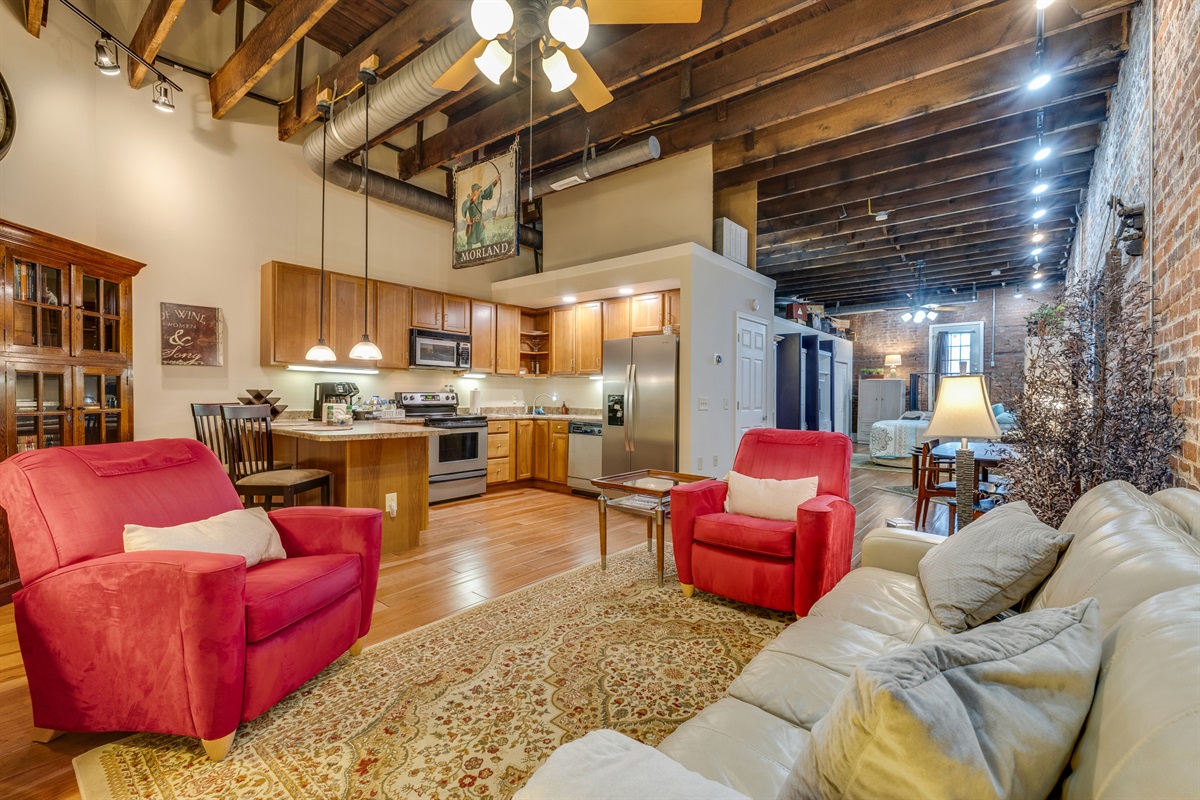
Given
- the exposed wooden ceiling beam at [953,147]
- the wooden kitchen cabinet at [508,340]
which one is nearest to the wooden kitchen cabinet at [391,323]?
the wooden kitchen cabinet at [508,340]

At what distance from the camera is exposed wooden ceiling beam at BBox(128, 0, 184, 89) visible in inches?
132

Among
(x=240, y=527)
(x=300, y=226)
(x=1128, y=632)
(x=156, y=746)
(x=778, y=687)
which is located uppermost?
(x=300, y=226)

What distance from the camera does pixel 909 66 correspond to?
362 centimetres

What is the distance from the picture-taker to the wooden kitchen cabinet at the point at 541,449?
6391 millimetres

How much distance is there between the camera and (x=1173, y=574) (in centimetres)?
93

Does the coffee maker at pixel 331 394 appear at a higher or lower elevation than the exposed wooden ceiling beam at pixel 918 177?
lower

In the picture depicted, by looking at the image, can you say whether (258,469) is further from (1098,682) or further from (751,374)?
(751,374)

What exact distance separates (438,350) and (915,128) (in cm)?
521

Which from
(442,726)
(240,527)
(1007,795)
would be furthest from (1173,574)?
(240,527)

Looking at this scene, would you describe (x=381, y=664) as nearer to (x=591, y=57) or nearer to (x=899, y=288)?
(x=591, y=57)

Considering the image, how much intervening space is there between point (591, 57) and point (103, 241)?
4.08 metres

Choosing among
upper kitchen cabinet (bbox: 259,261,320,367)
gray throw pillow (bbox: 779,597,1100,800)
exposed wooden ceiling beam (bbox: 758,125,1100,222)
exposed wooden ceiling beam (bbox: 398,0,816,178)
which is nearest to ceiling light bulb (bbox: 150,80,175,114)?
upper kitchen cabinet (bbox: 259,261,320,367)

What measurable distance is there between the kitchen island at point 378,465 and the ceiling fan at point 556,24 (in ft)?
7.66

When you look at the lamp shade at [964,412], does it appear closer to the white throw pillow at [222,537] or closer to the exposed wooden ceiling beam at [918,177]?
the white throw pillow at [222,537]
